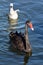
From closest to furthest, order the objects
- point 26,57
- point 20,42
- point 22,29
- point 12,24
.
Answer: point 26,57, point 20,42, point 22,29, point 12,24

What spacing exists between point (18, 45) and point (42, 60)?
1622 mm

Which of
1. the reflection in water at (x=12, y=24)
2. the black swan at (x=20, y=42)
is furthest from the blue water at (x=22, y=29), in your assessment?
the black swan at (x=20, y=42)

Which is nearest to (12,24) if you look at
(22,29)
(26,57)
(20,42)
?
(22,29)

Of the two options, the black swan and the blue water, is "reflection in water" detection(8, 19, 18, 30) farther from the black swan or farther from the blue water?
the black swan

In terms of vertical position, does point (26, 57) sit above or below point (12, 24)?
below

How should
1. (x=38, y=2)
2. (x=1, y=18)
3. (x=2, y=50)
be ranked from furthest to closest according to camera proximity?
1. (x=38, y=2)
2. (x=1, y=18)
3. (x=2, y=50)

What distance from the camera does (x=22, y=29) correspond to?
18531 millimetres

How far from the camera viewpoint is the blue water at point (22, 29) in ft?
50.3

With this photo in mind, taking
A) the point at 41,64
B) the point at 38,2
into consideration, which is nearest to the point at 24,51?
the point at 41,64

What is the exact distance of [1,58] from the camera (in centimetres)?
1538

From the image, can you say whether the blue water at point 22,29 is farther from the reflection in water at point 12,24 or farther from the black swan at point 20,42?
the black swan at point 20,42

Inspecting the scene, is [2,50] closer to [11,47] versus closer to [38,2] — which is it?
[11,47]

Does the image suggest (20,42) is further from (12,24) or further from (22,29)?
(12,24)

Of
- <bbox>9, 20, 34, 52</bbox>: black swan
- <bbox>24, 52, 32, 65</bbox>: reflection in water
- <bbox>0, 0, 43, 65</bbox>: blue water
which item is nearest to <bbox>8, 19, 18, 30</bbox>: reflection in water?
<bbox>0, 0, 43, 65</bbox>: blue water
